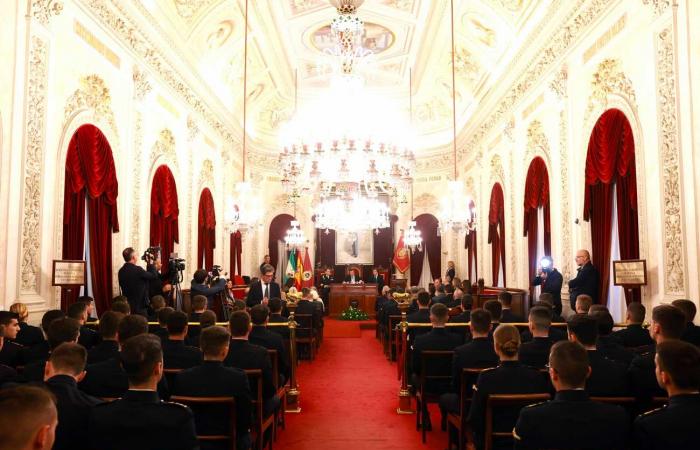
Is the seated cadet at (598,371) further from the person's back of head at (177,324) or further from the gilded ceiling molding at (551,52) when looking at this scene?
the gilded ceiling molding at (551,52)

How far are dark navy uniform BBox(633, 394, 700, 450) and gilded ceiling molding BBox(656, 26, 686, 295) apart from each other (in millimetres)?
4947

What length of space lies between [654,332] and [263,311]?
370 centimetres

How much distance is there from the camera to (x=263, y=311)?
20.5ft

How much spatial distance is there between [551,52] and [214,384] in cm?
985

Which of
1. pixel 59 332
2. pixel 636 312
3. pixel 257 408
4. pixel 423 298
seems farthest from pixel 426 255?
pixel 59 332

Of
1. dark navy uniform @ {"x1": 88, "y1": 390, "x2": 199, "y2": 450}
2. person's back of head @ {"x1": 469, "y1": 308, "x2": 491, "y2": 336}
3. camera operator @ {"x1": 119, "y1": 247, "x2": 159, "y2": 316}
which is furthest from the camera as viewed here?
camera operator @ {"x1": 119, "y1": 247, "x2": 159, "y2": 316}

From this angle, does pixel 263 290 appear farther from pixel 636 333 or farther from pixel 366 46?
pixel 366 46

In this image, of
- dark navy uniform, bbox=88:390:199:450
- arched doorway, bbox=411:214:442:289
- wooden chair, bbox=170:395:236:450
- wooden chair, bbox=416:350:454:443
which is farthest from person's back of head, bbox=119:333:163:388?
arched doorway, bbox=411:214:442:289

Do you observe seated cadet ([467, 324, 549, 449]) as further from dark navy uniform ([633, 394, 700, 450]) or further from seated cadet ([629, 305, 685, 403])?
dark navy uniform ([633, 394, 700, 450])

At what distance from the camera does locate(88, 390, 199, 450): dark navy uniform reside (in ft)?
9.03

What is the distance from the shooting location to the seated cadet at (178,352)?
4.75m

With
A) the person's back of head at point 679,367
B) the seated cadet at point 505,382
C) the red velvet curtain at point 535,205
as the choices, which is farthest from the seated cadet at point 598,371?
the red velvet curtain at point 535,205

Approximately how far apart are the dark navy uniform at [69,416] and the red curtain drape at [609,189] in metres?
7.37

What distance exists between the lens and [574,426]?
285 cm
